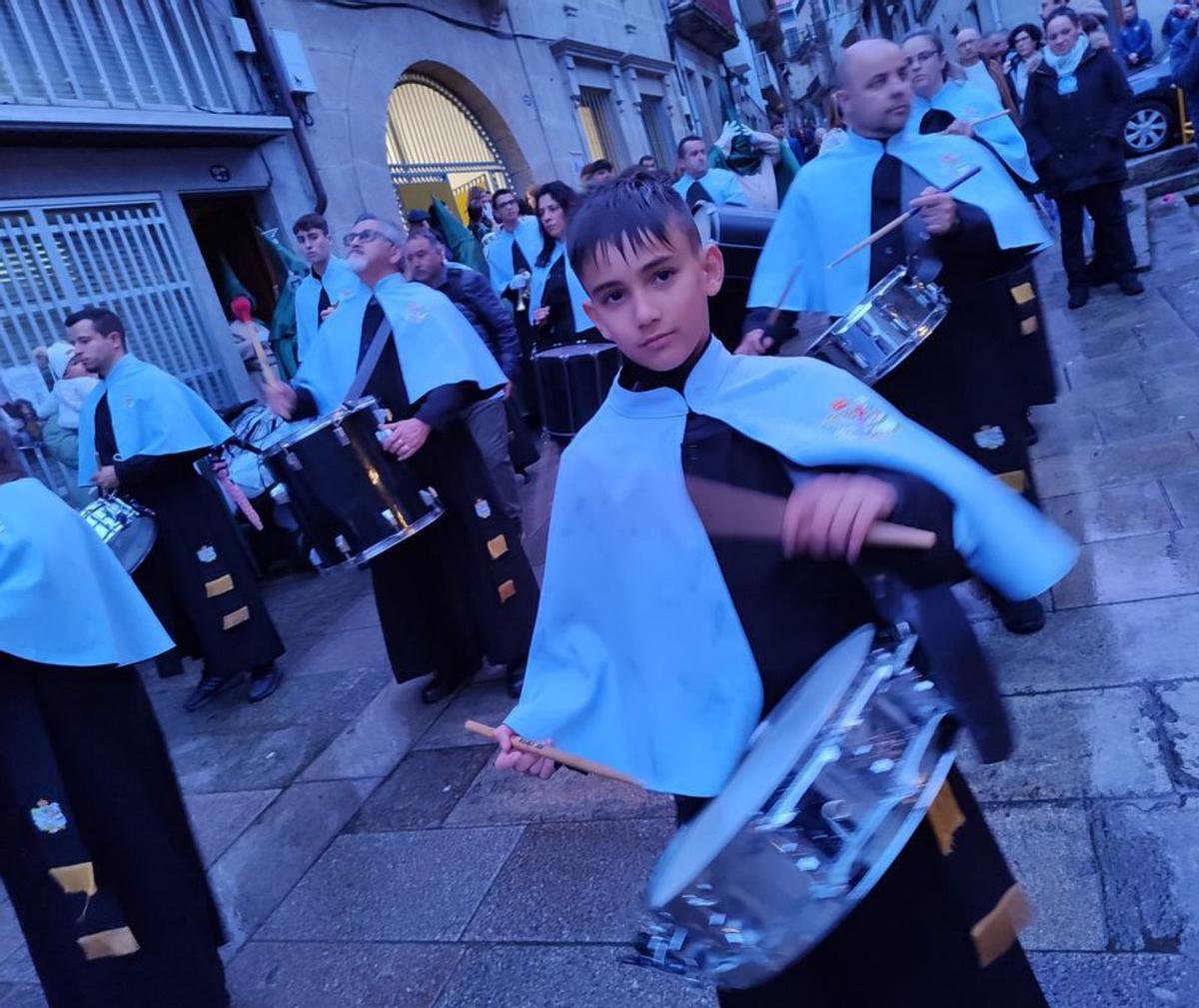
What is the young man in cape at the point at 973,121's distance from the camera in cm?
412

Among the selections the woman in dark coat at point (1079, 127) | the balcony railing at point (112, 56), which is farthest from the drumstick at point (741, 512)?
the balcony railing at point (112, 56)

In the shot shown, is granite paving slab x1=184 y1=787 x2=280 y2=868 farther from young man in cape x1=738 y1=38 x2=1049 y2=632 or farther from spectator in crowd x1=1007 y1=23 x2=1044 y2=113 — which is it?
spectator in crowd x1=1007 y1=23 x2=1044 y2=113

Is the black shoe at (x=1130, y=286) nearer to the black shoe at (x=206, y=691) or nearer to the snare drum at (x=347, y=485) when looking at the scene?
the snare drum at (x=347, y=485)

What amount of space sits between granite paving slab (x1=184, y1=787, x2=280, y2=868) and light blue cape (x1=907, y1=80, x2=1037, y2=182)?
426 centimetres

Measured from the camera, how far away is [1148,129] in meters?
11.9

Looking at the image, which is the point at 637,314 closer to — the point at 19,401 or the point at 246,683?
the point at 246,683

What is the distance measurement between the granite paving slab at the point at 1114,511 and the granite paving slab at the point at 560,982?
8.41ft

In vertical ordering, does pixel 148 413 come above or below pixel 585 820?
above

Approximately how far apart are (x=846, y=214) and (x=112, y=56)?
682 centimetres

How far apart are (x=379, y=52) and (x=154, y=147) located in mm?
3610

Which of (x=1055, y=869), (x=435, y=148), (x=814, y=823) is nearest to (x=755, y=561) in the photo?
(x=814, y=823)

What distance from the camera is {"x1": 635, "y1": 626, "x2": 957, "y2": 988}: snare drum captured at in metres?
1.22

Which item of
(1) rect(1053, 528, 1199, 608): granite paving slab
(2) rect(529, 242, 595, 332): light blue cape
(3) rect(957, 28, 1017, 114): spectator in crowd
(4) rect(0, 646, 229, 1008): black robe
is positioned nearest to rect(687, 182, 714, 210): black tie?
(2) rect(529, 242, 595, 332): light blue cape

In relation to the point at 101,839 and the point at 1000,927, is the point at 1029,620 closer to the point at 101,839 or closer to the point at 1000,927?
the point at 1000,927
